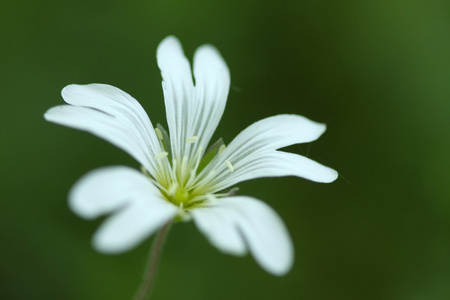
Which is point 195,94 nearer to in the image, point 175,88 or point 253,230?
point 175,88

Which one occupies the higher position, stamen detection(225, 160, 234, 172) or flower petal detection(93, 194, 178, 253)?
stamen detection(225, 160, 234, 172)

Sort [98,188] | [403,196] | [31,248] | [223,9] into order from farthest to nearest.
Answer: [223,9], [403,196], [31,248], [98,188]

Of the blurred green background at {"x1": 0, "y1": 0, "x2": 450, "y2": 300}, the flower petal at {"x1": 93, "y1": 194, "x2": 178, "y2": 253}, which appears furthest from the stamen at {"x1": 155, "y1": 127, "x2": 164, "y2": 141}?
the blurred green background at {"x1": 0, "y1": 0, "x2": 450, "y2": 300}

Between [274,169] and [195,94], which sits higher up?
[195,94]

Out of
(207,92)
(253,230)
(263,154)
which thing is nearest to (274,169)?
(263,154)

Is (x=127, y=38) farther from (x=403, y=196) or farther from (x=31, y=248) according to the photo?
(x=403, y=196)

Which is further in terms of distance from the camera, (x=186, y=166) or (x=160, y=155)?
(x=186, y=166)

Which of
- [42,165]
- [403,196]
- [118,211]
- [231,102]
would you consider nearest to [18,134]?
[42,165]

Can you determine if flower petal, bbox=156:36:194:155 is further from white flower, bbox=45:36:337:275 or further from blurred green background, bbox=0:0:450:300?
blurred green background, bbox=0:0:450:300
